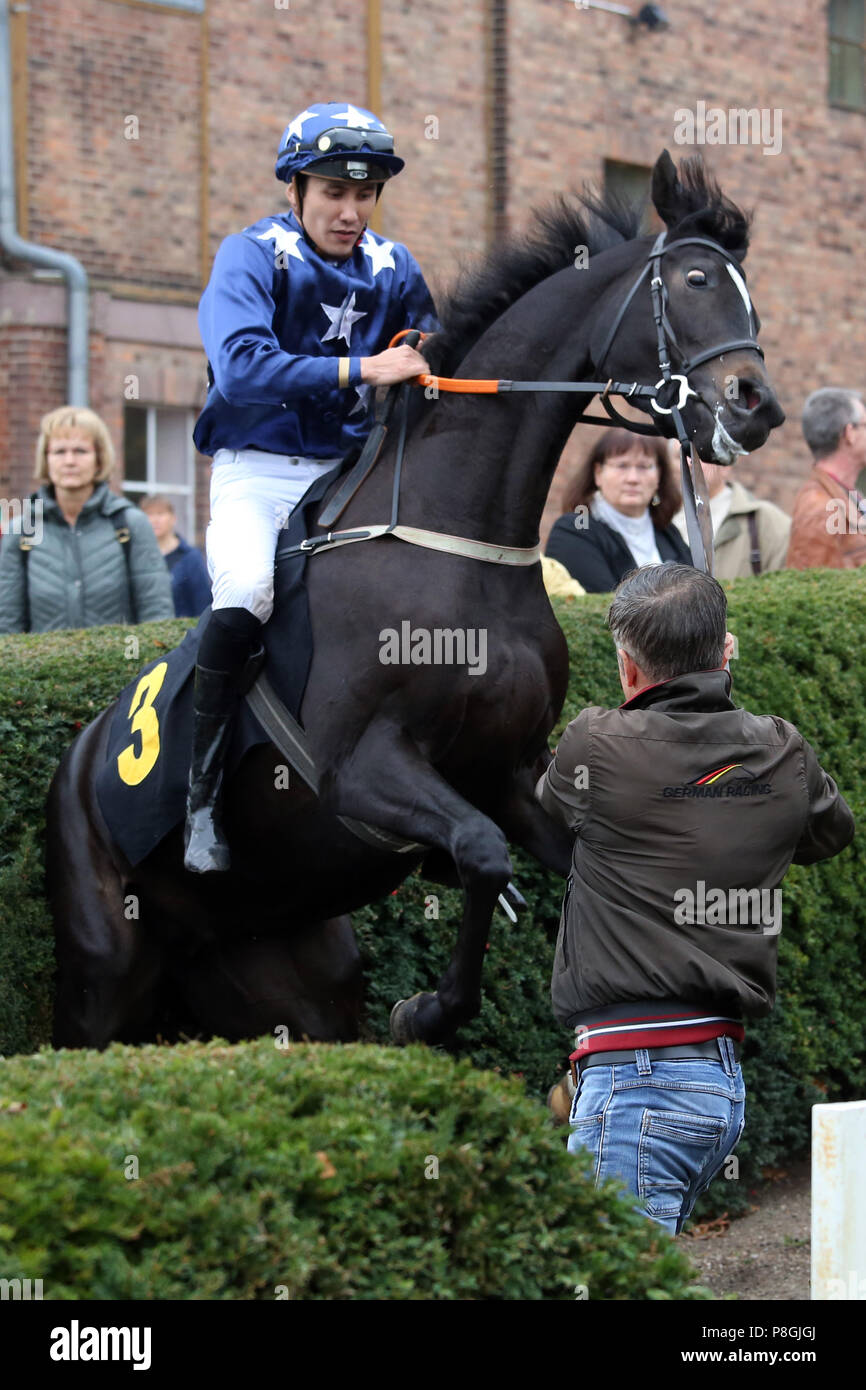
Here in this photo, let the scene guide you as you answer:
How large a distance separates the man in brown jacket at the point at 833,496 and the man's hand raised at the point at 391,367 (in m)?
4.01

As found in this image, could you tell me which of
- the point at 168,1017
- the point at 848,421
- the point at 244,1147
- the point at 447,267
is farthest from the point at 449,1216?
the point at 447,267

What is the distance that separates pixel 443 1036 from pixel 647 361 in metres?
1.80

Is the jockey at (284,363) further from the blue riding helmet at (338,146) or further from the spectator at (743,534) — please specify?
the spectator at (743,534)

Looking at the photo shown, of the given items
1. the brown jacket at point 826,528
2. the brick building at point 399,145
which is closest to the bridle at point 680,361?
the brown jacket at point 826,528

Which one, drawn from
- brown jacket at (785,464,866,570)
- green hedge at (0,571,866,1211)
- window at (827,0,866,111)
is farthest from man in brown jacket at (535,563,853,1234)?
window at (827,0,866,111)

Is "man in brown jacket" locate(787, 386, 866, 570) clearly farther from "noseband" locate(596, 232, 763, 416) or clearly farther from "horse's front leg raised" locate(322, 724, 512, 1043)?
"horse's front leg raised" locate(322, 724, 512, 1043)

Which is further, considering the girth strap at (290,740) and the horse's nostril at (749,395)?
the girth strap at (290,740)

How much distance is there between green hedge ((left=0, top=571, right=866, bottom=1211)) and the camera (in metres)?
5.42

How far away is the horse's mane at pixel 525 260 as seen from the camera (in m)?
4.84

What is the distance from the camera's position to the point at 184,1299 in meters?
2.49

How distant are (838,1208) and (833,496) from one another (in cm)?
540
